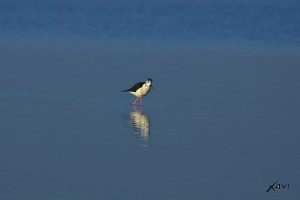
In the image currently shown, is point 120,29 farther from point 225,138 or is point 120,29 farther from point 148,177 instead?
point 148,177

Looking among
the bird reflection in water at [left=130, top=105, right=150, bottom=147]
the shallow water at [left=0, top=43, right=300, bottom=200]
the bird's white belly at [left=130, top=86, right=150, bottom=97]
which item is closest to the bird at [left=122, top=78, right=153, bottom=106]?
the bird's white belly at [left=130, top=86, right=150, bottom=97]

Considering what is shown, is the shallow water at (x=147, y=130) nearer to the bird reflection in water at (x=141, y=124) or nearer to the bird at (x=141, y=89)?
the bird reflection in water at (x=141, y=124)

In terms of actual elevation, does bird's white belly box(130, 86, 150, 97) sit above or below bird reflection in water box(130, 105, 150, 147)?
above

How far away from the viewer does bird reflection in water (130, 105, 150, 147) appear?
44.8 feet

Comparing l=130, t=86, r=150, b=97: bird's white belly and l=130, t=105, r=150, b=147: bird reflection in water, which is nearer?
l=130, t=105, r=150, b=147: bird reflection in water

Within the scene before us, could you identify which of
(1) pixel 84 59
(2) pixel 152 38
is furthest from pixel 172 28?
(1) pixel 84 59

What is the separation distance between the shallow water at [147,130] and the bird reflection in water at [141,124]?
0.6 inches

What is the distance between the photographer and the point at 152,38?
107 ft

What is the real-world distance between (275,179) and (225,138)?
2430 millimetres

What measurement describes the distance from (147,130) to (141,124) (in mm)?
527

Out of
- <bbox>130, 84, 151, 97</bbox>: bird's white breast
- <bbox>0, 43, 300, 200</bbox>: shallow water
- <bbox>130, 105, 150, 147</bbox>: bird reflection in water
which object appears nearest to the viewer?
<bbox>0, 43, 300, 200</bbox>: shallow water

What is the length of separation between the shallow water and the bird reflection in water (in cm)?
2

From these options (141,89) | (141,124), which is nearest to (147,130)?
(141,124)

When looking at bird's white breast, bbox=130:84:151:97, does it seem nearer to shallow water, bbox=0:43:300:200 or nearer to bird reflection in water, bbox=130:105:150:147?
shallow water, bbox=0:43:300:200
